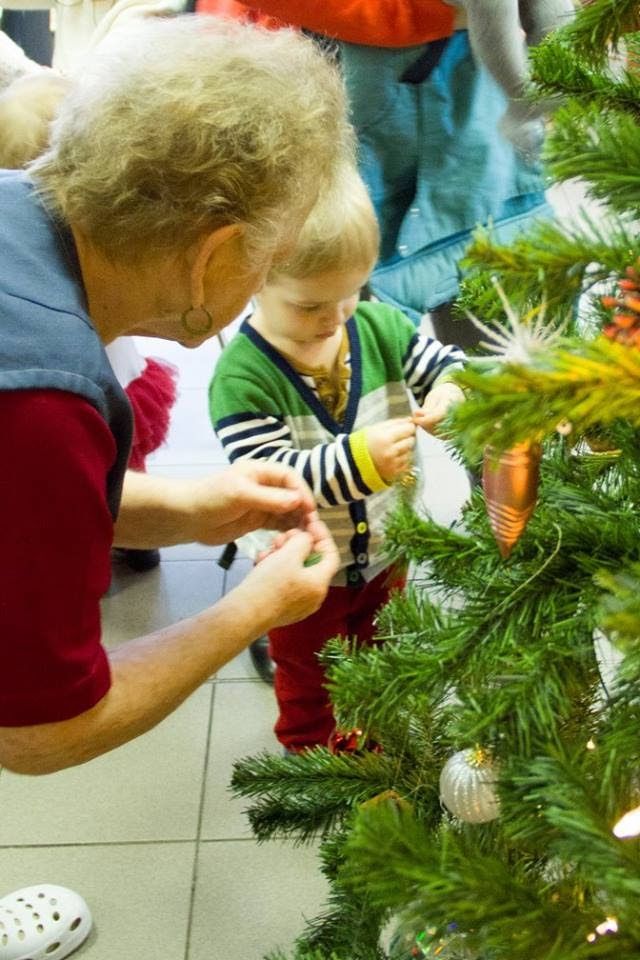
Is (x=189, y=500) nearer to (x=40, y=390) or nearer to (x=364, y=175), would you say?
(x=40, y=390)

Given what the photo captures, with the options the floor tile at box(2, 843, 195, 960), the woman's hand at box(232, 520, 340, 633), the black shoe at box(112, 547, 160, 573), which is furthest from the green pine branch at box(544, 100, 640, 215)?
the black shoe at box(112, 547, 160, 573)

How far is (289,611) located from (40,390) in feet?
1.23

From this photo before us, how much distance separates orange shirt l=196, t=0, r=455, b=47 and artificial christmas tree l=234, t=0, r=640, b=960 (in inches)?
36.7

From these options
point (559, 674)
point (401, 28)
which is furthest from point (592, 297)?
point (401, 28)

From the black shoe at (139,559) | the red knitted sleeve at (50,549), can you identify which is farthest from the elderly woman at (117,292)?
the black shoe at (139,559)

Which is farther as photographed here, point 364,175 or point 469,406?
point 364,175

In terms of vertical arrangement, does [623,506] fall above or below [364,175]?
above

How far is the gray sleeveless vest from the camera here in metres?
0.78

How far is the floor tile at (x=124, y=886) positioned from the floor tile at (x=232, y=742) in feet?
0.24

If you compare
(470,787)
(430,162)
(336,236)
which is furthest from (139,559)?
(470,787)

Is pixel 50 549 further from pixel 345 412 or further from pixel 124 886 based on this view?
pixel 124 886

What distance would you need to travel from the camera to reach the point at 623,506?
0.70 meters

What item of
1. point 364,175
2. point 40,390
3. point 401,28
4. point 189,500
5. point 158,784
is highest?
point 401,28

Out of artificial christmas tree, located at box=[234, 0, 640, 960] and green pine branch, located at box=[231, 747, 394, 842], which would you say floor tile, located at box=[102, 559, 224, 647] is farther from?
artificial christmas tree, located at box=[234, 0, 640, 960]
